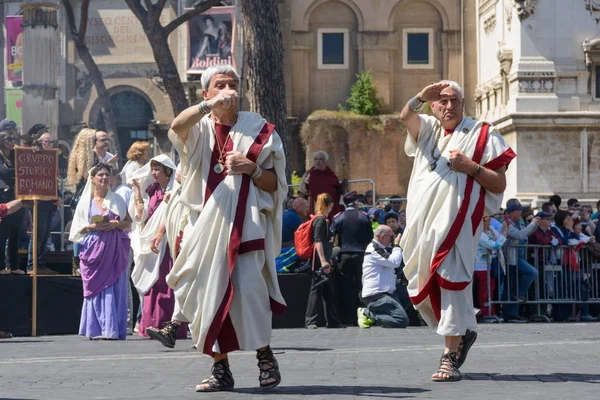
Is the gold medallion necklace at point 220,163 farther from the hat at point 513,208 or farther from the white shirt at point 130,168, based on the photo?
the hat at point 513,208

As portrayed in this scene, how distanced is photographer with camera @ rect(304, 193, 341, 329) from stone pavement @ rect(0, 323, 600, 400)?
228 centimetres

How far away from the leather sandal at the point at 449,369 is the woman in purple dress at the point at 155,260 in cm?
550

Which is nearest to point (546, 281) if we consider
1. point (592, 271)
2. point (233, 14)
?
point (592, 271)

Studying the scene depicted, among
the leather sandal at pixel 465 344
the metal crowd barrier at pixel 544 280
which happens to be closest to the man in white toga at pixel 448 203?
the leather sandal at pixel 465 344

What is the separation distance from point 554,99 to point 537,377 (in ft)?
94.5

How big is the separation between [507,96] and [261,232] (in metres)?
31.5

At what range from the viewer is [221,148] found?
9641 millimetres

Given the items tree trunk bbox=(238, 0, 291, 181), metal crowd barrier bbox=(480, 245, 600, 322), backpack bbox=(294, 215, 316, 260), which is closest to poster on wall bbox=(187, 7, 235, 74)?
tree trunk bbox=(238, 0, 291, 181)

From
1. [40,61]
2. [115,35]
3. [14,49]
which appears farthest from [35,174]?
[115,35]

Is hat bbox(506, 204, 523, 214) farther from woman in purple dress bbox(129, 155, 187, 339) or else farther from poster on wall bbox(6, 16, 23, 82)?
poster on wall bbox(6, 16, 23, 82)

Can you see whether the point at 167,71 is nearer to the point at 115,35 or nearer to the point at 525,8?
the point at 525,8

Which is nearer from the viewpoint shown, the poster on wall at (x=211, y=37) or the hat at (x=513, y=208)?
the hat at (x=513, y=208)

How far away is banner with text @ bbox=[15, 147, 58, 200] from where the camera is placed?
57.3 feet

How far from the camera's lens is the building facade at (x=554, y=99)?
38.1 metres
